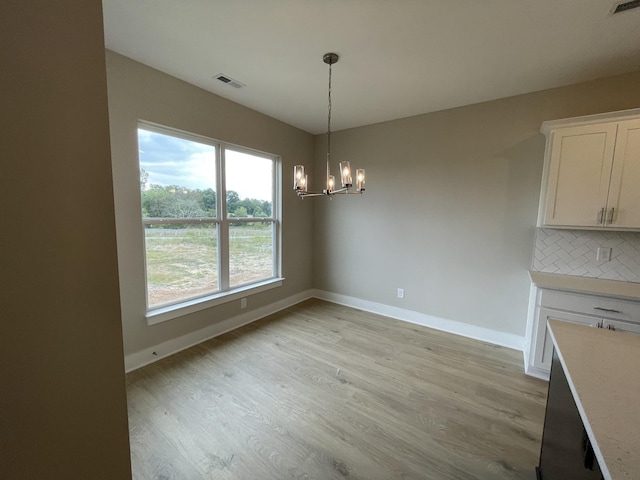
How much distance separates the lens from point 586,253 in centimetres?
248

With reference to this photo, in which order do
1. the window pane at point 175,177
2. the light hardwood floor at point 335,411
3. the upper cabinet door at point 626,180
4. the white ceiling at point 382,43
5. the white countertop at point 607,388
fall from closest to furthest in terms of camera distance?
the white countertop at point 607,388 < the light hardwood floor at point 335,411 < the white ceiling at point 382,43 < the upper cabinet door at point 626,180 < the window pane at point 175,177

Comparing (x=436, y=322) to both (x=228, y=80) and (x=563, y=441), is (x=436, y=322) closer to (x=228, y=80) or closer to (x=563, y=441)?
(x=563, y=441)

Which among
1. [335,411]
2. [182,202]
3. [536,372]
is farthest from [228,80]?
[536,372]

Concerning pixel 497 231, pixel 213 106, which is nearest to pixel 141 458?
pixel 213 106

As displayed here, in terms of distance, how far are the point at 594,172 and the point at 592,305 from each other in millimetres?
A: 1159

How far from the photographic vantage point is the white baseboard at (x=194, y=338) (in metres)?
2.41

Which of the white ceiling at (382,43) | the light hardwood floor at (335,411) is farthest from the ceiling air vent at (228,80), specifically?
the light hardwood floor at (335,411)

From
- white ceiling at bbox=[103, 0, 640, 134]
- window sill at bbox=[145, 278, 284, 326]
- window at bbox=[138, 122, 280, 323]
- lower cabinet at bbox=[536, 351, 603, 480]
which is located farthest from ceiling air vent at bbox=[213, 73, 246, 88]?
lower cabinet at bbox=[536, 351, 603, 480]

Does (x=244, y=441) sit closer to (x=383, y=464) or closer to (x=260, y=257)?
(x=383, y=464)

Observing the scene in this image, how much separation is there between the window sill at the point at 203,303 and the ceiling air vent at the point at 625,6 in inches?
156

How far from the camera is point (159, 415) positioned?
1848 millimetres

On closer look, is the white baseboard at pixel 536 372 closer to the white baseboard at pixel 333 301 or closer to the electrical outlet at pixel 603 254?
the white baseboard at pixel 333 301

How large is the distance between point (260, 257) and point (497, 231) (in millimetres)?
3047

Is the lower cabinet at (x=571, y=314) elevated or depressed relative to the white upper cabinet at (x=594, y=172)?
depressed
